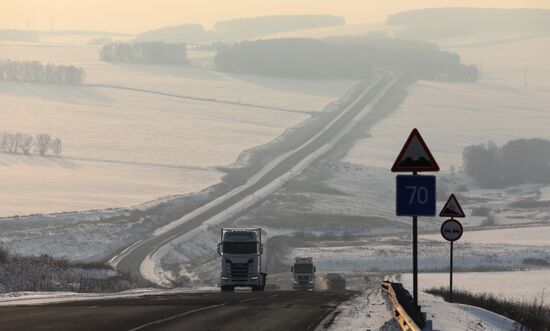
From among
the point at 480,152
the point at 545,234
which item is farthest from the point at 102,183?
the point at 480,152

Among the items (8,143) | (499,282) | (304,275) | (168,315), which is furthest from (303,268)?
(8,143)

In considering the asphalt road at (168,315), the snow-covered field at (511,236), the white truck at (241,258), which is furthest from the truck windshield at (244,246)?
the snow-covered field at (511,236)

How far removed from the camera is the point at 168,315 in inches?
1042

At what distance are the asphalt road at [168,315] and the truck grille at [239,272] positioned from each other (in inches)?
634

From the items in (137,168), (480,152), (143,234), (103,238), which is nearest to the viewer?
(103,238)

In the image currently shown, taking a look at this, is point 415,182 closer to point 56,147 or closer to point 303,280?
point 303,280

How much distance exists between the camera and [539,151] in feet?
590

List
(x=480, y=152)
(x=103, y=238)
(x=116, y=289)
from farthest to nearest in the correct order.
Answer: (x=480, y=152), (x=103, y=238), (x=116, y=289)

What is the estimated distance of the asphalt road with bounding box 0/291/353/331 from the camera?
23328 mm

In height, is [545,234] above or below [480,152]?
below

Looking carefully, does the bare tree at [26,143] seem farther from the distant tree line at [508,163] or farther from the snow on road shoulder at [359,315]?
the snow on road shoulder at [359,315]

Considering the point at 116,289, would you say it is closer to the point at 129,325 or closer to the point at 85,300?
the point at 85,300

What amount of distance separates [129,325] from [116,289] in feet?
96.1

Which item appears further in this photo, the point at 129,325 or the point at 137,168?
the point at 137,168
